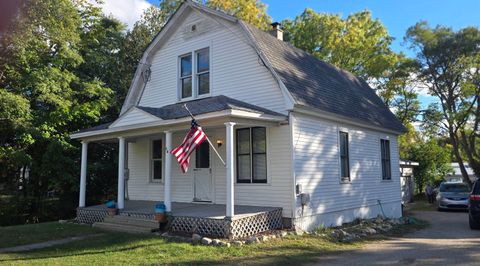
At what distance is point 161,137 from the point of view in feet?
50.6

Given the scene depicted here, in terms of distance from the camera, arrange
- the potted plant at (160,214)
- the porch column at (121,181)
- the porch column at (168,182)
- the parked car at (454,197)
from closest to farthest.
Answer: the potted plant at (160,214) < the porch column at (168,182) < the porch column at (121,181) < the parked car at (454,197)

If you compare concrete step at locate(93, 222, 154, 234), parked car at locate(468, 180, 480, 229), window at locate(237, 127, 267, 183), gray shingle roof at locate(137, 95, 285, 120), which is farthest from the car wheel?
concrete step at locate(93, 222, 154, 234)

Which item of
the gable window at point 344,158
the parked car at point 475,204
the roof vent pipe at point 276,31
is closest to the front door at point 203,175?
the gable window at point 344,158

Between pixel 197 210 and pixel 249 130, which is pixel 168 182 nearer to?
pixel 197 210

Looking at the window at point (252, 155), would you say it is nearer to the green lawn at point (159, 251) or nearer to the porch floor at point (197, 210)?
the porch floor at point (197, 210)

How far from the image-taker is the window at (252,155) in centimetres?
1251

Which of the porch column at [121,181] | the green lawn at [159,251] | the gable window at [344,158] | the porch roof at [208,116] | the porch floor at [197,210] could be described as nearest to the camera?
the green lawn at [159,251]

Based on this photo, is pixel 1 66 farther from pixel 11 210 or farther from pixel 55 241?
pixel 55 241

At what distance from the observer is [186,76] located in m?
15.1

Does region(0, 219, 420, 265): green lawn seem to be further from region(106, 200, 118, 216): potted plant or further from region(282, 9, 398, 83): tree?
region(282, 9, 398, 83): tree

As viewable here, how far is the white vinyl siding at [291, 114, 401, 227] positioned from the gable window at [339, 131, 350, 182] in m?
0.19

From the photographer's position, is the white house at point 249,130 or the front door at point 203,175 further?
the front door at point 203,175

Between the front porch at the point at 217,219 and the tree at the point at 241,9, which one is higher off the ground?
the tree at the point at 241,9

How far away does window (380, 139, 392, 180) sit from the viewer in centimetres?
1734
